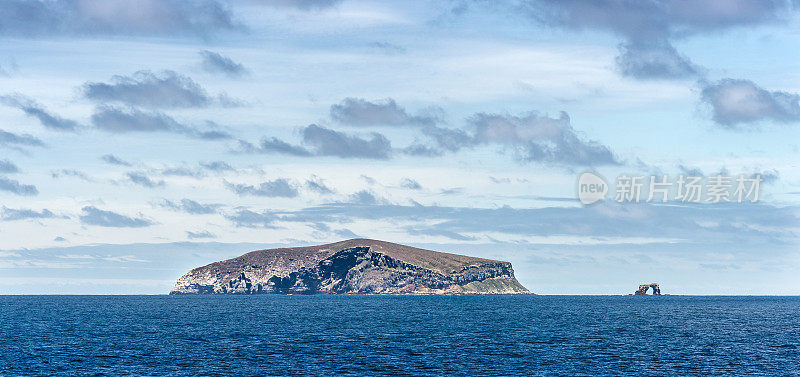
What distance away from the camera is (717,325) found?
577ft

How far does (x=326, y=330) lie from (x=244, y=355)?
4891cm

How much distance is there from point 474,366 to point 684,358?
1171 inches

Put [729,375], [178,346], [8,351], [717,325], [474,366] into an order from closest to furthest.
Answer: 1. [729,375]
2. [474,366]
3. [8,351]
4. [178,346]
5. [717,325]

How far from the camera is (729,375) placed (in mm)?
86625

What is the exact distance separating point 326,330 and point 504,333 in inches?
1362

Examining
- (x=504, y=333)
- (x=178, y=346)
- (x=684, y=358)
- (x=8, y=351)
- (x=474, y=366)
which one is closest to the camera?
(x=474, y=366)

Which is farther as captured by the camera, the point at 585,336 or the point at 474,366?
the point at 585,336

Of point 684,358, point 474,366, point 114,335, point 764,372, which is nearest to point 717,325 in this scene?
point 684,358

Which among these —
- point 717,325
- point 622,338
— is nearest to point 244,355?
point 622,338

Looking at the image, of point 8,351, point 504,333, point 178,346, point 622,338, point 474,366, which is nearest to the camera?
point 474,366

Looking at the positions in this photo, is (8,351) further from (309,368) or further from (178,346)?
(309,368)

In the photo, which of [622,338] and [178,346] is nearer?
[178,346]

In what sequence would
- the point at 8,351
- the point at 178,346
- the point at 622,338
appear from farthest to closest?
the point at 622,338, the point at 178,346, the point at 8,351

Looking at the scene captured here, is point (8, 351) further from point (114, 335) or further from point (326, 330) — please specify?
point (326, 330)
